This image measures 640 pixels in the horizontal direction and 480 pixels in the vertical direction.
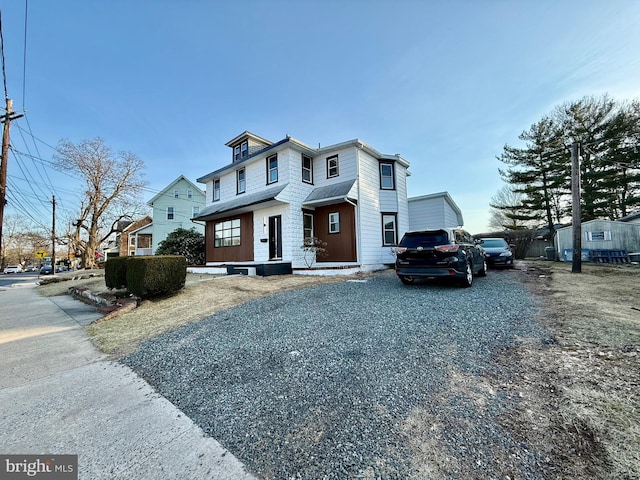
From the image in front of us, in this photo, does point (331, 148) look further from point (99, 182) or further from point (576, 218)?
point (99, 182)

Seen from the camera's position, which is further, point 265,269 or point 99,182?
point 99,182

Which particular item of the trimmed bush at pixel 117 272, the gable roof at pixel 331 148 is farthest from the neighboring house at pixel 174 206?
the trimmed bush at pixel 117 272

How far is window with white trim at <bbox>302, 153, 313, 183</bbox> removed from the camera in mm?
13469

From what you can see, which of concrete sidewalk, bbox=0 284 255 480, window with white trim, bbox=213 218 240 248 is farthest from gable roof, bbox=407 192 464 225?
concrete sidewalk, bbox=0 284 255 480

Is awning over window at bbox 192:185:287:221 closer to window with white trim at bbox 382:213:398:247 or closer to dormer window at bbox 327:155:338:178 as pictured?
dormer window at bbox 327:155:338:178

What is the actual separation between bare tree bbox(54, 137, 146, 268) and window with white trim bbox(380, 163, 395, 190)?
27.1 meters

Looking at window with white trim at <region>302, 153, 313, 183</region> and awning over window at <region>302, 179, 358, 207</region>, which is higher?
window with white trim at <region>302, 153, 313, 183</region>

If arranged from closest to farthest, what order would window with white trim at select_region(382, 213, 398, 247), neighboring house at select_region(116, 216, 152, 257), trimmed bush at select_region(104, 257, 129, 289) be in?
trimmed bush at select_region(104, 257, 129, 289)
window with white trim at select_region(382, 213, 398, 247)
neighboring house at select_region(116, 216, 152, 257)

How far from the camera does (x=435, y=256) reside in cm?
714

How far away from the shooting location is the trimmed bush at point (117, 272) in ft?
28.8

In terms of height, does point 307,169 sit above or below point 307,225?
above

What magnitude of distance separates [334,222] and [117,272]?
350 inches

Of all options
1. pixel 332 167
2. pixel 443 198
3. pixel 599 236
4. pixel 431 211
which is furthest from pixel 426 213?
pixel 599 236

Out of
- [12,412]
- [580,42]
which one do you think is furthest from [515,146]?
[12,412]
